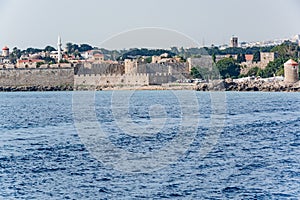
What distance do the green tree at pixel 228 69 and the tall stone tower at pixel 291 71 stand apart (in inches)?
565

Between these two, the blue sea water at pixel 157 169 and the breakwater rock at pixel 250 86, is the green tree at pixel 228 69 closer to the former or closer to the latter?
the breakwater rock at pixel 250 86

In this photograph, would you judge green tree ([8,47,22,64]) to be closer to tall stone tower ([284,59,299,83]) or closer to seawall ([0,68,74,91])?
seawall ([0,68,74,91])

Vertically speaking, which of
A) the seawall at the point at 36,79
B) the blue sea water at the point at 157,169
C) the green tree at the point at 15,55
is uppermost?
the green tree at the point at 15,55

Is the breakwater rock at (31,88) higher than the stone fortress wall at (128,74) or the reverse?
Answer: the reverse

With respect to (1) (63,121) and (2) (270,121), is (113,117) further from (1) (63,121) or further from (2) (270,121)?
(2) (270,121)

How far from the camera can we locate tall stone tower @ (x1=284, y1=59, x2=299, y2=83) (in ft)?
144

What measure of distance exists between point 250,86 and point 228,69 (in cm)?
1188

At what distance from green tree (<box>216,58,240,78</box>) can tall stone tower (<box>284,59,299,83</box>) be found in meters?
14.4

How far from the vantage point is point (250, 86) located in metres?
48.1

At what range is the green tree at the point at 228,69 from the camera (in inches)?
2346

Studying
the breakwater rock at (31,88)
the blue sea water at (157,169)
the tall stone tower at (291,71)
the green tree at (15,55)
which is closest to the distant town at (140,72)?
the breakwater rock at (31,88)

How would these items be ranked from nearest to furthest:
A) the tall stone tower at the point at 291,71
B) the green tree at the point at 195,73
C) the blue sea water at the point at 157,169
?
the blue sea water at the point at 157,169
the tall stone tower at the point at 291,71
the green tree at the point at 195,73

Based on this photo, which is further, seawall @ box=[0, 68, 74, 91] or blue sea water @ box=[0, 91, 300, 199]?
seawall @ box=[0, 68, 74, 91]

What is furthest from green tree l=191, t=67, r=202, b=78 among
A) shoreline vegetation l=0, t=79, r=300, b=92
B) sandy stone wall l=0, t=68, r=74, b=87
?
sandy stone wall l=0, t=68, r=74, b=87
